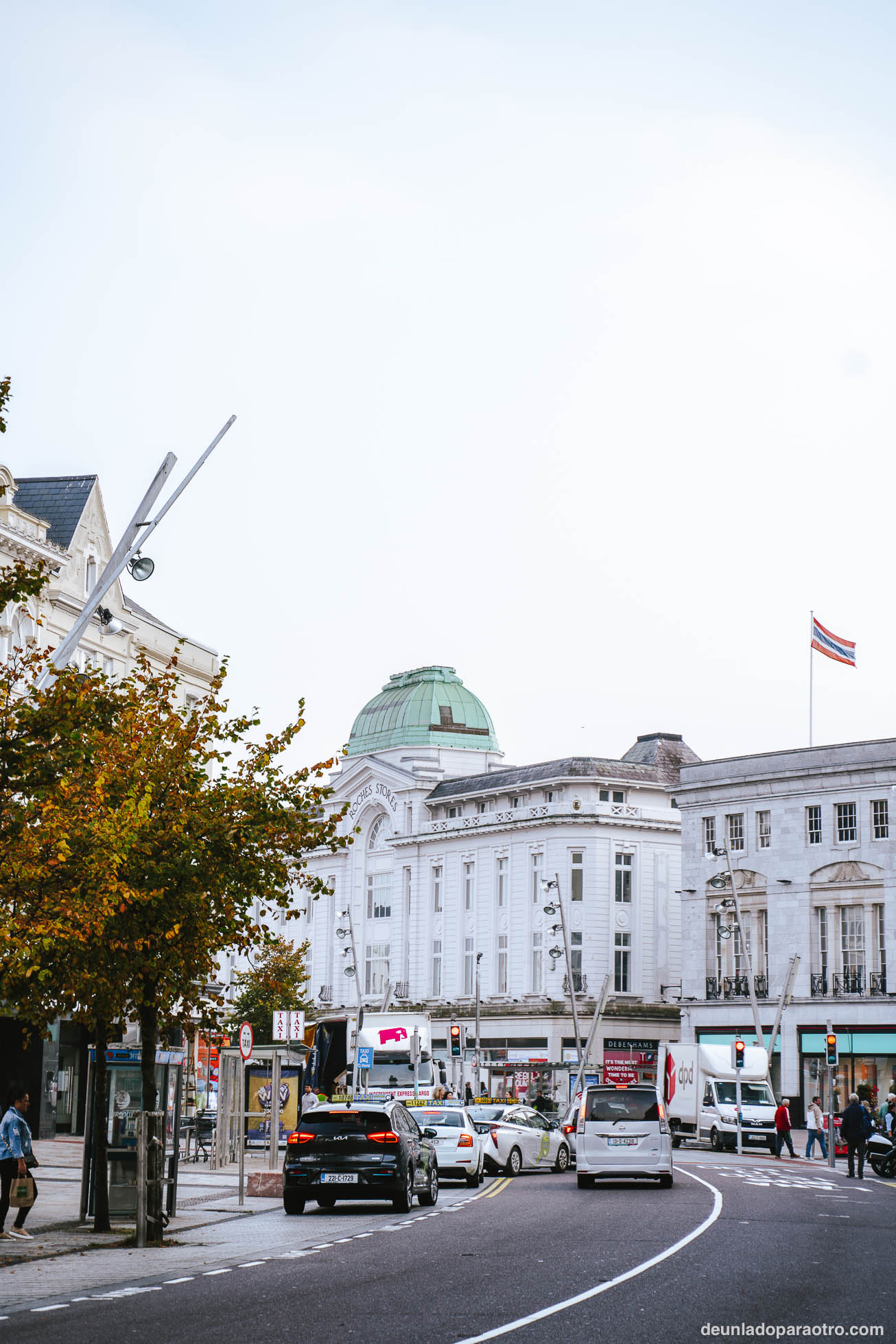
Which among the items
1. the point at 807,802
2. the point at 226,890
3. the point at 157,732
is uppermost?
the point at 807,802

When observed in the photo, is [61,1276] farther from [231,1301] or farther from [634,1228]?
[634,1228]

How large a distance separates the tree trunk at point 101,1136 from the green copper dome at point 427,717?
81463 millimetres

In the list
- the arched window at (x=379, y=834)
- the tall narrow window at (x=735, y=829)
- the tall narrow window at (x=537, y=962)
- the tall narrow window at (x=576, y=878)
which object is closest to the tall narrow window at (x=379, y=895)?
the arched window at (x=379, y=834)

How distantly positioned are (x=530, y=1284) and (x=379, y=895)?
90.9 m

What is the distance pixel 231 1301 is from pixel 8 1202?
7.65 m

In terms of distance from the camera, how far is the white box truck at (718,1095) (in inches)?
2083

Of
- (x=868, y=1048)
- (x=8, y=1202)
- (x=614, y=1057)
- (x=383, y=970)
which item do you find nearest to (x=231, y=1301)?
(x=8, y=1202)

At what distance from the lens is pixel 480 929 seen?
96.8 m

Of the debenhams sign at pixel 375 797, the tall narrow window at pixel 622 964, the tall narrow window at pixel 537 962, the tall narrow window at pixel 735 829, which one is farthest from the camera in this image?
the debenhams sign at pixel 375 797

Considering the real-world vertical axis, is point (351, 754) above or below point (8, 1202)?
above

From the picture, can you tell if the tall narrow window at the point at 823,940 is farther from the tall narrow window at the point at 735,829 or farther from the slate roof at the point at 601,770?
the slate roof at the point at 601,770

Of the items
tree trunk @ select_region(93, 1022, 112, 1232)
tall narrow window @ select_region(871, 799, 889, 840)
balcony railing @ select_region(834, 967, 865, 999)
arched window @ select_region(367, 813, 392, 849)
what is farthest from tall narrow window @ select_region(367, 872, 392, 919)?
tree trunk @ select_region(93, 1022, 112, 1232)

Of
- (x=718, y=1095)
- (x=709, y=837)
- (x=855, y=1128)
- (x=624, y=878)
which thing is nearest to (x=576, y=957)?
(x=624, y=878)

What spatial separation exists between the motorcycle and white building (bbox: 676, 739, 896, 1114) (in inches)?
1164
